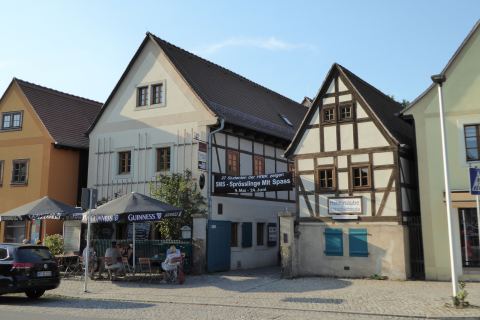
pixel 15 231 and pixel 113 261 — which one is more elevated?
pixel 15 231

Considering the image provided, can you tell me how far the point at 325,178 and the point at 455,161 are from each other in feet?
15.5

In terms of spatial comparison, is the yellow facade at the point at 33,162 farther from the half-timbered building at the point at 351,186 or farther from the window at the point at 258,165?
the half-timbered building at the point at 351,186

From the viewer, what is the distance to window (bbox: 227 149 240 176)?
2338cm

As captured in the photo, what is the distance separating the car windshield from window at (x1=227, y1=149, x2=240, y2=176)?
10.3 m

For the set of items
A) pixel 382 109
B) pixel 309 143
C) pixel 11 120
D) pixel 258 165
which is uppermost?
pixel 11 120

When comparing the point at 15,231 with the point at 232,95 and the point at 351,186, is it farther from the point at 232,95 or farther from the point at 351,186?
the point at 351,186

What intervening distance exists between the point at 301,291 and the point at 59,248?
12.3 meters

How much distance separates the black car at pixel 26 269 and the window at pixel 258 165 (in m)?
12.6

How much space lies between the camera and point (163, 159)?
2359 cm

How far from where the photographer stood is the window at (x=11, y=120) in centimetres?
2766

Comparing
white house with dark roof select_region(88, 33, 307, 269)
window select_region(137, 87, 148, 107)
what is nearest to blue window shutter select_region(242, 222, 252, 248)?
white house with dark roof select_region(88, 33, 307, 269)

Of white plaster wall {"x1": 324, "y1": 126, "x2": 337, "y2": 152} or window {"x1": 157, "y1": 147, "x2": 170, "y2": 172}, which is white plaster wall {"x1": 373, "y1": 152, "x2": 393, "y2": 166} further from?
window {"x1": 157, "y1": 147, "x2": 170, "y2": 172}

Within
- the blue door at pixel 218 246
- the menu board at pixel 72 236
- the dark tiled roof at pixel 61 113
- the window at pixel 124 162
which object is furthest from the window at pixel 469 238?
the dark tiled roof at pixel 61 113

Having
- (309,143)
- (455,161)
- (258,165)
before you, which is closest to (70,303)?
(309,143)
